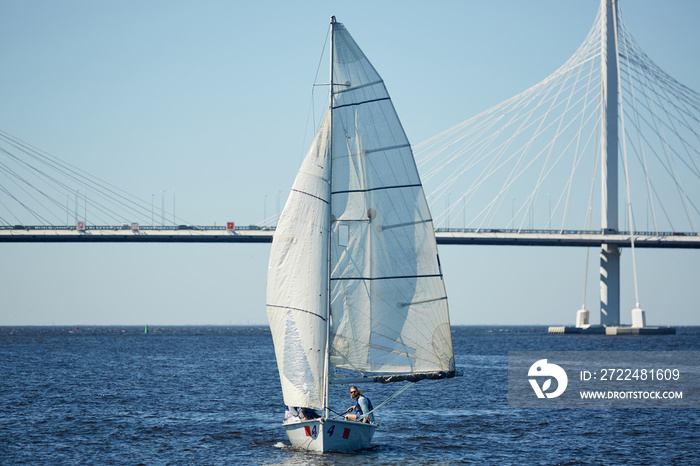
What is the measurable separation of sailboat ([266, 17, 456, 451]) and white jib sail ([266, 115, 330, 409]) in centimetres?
2

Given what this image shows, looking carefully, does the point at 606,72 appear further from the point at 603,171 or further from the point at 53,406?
the point at 53,406

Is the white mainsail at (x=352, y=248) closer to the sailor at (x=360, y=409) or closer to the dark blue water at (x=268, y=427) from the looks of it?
the sailor at (x=360, y=409)

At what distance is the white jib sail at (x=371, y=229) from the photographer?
19359mm

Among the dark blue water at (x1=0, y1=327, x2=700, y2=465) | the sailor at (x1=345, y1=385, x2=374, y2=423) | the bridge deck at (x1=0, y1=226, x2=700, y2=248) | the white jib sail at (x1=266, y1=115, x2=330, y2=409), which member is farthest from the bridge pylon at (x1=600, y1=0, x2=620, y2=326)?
the white jib sail at (x1=266, y1=115, x2=330, y2=409)

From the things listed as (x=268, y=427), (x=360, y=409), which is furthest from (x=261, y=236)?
(x=360, y=409)

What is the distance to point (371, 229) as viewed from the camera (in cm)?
1939

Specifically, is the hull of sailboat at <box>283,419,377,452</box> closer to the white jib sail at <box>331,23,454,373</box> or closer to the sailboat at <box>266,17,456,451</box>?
the sailboat at <box>266,17,456,451</box>

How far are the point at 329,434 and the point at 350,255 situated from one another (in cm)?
370

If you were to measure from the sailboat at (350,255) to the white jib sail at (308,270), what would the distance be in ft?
0.07

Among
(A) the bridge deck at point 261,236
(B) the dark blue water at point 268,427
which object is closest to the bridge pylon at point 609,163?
(A) the bridge deck at point 261,236

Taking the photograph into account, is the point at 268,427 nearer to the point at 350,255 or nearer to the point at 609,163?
the point at 350,255

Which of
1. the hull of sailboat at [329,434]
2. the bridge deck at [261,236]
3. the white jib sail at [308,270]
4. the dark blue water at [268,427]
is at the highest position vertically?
the bridge deck at [261,236]

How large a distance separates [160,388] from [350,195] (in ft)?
65.1

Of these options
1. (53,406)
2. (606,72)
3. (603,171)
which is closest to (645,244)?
(603,171)
